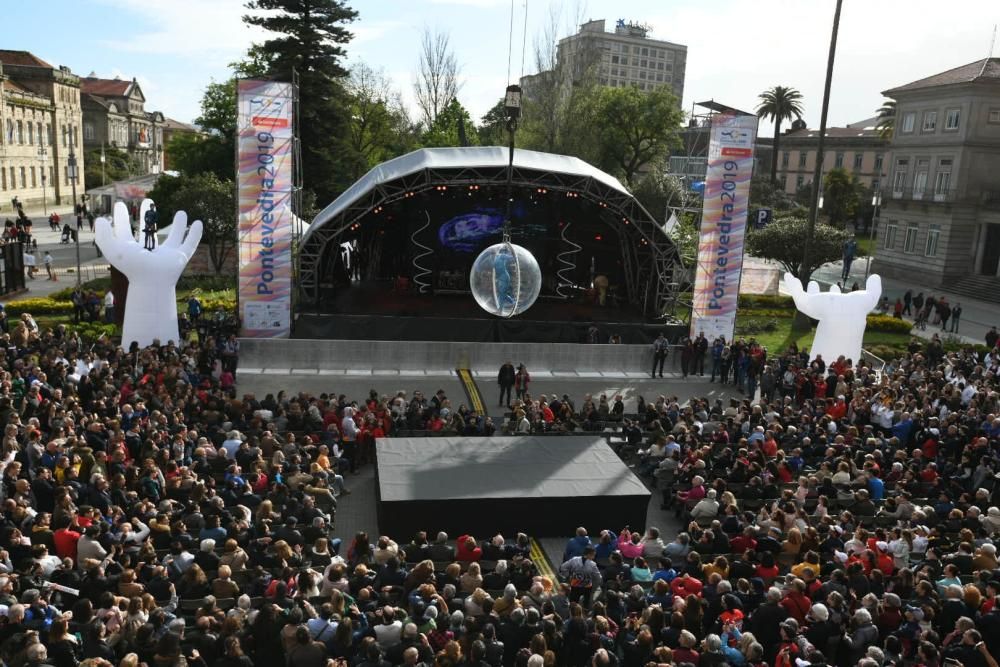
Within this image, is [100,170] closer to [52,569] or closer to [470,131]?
[470,131]

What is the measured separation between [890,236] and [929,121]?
22.3ft

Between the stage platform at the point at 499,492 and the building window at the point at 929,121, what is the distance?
40.4 meters

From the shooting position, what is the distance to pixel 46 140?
216 ft

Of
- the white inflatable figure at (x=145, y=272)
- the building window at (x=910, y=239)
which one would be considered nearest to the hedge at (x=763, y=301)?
the building window at (x=910, y=239)

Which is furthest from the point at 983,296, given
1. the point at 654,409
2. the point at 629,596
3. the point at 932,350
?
the point at 629,596

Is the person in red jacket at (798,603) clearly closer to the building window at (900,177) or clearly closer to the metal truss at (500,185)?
the metal truss at (500,185)

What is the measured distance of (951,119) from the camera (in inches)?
1711

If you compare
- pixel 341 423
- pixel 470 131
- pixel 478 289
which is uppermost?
pixel 470 131

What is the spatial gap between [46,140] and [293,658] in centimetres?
7092

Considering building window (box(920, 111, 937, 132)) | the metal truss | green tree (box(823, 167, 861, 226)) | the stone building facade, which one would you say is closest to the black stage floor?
the metal truss

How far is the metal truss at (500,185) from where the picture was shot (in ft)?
79.0

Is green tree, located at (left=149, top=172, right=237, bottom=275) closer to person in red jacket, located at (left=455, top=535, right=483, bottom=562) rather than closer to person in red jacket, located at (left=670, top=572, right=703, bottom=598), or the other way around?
person in red jacket, located at (left=455, top=535, right=483, bottom=562)

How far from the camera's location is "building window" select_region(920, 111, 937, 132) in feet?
147

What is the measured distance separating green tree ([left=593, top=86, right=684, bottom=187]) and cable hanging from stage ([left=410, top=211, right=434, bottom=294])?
81.2 ft
